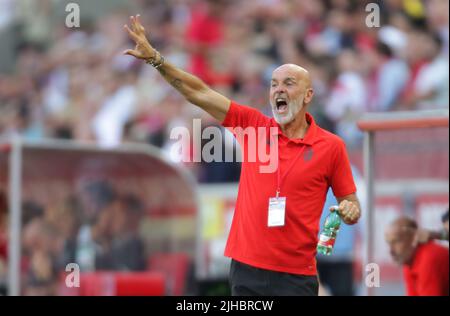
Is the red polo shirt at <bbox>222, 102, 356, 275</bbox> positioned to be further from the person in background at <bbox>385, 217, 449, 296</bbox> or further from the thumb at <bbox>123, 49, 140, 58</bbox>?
the person in background at <bbox>385, 217, 449, 296</bbox>

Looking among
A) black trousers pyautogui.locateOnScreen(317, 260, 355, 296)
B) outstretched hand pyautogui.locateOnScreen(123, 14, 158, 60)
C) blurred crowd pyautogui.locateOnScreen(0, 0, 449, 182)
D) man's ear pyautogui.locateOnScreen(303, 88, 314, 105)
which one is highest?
blurred crowd pyautogui.locateOnScreen(0, 0, 449, 182)

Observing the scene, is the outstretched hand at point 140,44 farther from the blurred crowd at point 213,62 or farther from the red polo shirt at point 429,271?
the blurred crowd at point 213,62

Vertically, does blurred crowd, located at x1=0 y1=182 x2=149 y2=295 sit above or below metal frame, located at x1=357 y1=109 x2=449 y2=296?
below

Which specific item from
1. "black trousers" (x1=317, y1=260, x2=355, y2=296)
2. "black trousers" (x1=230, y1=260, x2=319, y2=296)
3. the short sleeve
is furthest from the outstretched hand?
"black trousers" (x1=317, y1=260, x2=355, y2=296)

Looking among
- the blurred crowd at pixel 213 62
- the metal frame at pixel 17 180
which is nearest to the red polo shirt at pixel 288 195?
the metal frame at pixel 17 180

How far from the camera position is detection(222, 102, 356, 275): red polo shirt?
7273mm

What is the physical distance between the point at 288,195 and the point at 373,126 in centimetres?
318

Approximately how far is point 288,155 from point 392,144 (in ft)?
16.8

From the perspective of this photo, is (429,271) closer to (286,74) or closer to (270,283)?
(270,283)

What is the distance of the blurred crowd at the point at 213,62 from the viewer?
15.9m

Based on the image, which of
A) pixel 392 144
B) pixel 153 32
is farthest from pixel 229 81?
pixel 392 144

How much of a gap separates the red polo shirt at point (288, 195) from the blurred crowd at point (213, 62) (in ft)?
21.2

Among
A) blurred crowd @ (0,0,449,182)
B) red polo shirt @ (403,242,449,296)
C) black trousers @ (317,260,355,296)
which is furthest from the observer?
blurred crowd @ (0,0,449,182)

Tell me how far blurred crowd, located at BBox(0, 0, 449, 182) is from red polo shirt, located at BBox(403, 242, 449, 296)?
12.9ft
